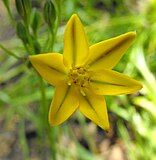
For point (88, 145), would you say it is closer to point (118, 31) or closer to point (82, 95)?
point (118, 31)

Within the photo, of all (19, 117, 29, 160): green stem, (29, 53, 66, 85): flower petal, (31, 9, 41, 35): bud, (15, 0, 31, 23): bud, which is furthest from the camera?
(19, 117, 29, 160): green stem

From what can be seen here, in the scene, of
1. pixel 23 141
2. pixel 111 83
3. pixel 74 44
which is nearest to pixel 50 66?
pixel 74 44

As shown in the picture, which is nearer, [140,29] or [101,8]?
[140,29]

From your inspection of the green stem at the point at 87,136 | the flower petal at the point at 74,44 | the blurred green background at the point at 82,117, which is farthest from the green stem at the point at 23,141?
the flower petal at the point at 74,44

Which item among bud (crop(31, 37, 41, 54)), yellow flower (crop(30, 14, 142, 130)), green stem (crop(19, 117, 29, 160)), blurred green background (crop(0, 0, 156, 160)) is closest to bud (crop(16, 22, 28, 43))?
bud (crop(31, 37, 41, 54))

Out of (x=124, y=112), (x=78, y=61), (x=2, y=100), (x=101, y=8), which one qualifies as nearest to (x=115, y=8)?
(x=101, y=8)

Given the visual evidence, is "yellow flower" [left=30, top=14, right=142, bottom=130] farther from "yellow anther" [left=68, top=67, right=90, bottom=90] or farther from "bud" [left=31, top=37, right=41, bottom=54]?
"bud" [left=31, top=37, right=41, bottom=54]

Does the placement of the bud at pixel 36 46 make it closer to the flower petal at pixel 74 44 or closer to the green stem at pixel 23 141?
the flower petal at pixel 74 44
